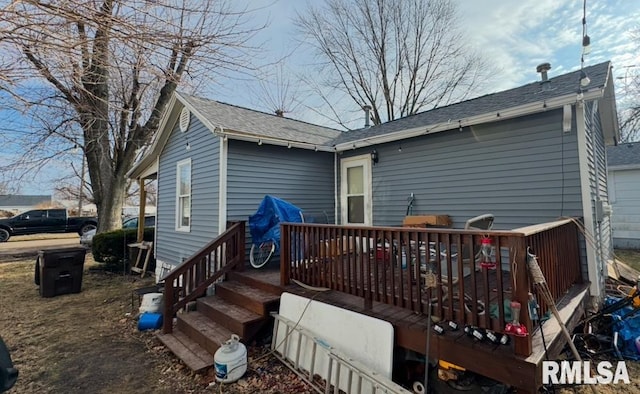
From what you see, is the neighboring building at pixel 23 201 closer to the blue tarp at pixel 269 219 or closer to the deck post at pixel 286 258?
the blue tarp at pixel 269 219

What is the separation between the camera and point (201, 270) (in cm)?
518

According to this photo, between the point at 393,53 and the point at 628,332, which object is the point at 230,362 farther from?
the point at 393,53

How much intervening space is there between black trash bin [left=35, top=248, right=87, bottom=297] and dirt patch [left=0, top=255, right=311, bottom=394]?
0.30 metres

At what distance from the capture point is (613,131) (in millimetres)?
7168

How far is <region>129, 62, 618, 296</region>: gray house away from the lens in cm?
446

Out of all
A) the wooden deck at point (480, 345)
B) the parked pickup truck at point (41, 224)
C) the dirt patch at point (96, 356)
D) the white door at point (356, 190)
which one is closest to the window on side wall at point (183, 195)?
the dirt patch at point (96, 356)

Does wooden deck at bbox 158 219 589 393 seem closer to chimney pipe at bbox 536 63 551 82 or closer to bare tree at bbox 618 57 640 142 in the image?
chimney pipe at bbox 536 63 551 82

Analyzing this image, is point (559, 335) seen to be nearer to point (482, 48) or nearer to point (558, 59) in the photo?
point (558, 59)

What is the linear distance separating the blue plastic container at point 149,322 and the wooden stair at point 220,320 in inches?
12.3

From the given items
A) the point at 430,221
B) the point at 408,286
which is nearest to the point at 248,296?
the point at 408,286

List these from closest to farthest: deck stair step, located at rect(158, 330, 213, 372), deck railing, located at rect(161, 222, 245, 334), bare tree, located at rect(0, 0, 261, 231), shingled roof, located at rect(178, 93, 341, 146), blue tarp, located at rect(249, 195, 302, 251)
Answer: bare tree, located at rect(0, 0, 261, 231) → deck stair step, located at rect(158, 330, 213, 372) → deck railing, located at rect(161, 222, 245, 334) → blue tarp, located at rect(249, 195, 302, 251) → shingled roof, located at rect(178, 93, 341, 146)

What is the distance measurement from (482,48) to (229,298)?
1668 cm

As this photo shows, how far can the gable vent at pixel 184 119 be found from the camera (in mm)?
7277

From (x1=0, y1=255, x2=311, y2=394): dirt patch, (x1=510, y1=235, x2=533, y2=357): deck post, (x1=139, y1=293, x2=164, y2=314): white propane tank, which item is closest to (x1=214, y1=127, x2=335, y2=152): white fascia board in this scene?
(x1=139, y1=293, x2=164, y2=314): white propane tank
